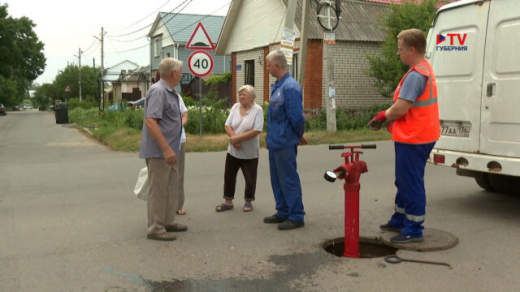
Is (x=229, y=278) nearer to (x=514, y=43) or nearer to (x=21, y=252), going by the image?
(x=21, y=252)

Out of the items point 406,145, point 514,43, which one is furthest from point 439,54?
point 406,145

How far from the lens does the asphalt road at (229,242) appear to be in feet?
13.5

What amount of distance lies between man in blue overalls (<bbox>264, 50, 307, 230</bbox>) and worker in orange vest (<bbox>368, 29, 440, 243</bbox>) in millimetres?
864

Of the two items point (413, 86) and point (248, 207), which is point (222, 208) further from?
point (413, 86)

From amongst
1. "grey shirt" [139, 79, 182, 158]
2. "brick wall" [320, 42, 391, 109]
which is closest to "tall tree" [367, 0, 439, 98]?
"brick wall" [320, 42, 391, 109]

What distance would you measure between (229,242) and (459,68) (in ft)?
11.3

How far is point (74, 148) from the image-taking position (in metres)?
14.0

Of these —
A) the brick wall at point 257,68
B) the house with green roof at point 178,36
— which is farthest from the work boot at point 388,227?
the house with green roof at point 178,36

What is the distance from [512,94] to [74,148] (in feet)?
37.4

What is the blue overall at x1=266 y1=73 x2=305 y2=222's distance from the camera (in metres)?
5.41

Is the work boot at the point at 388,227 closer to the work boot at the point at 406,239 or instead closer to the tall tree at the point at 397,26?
the work boot at the point at 406,239

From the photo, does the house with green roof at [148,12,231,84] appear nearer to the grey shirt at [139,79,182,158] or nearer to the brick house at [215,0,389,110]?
the brick house at [215,0,389,110]

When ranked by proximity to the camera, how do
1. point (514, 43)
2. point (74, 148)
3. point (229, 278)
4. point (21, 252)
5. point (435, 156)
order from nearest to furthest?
1. point (229, 278)
2. point (21, 252)
3. point (514, 43)
4. point (435, 156)
5. point (74, 148)

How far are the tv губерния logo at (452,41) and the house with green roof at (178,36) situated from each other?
31800mm
